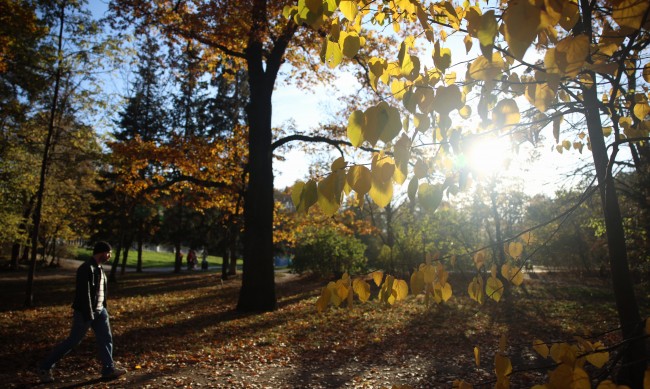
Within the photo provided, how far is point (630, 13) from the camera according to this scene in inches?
37.3

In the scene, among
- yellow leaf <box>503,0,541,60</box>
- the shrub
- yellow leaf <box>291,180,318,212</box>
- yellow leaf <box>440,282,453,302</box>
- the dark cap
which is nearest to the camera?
yellow leaf <box>503,0,541,60</box>

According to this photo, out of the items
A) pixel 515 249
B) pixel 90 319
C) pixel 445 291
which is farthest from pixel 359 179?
pixel 90 319

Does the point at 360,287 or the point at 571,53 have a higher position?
the point at 571,53

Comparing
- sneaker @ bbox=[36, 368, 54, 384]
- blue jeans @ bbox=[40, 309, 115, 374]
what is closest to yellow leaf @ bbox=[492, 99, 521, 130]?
blue jeans @ bbox=[40, 309, 115, 374]

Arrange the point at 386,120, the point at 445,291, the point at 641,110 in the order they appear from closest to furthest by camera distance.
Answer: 1. the point at 386,120
2. the point at 445,291
3. the point at 641,110

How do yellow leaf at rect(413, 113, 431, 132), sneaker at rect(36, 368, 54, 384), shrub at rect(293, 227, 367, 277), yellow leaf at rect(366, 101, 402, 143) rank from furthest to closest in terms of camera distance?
shrub at rect(293, 227, 367, 277) → sneaker at rect(36, 368, 54, 384) → yellow leaf at rect(413, 113, 431, 132) → yellow leaf at rect(366, 101, 402, 143)

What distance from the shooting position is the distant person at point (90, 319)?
17.0 feet

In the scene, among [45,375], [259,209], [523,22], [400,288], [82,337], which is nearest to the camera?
[523,22]

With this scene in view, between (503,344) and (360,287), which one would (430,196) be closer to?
(360,287)

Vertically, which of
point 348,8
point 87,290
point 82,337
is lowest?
point 82,337

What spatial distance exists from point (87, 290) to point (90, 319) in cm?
40

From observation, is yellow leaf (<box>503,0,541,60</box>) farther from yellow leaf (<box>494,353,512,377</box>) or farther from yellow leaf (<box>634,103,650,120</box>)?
yellow leaf (<box>634,103,650,120</box>)

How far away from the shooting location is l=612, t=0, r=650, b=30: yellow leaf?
92 centimetres

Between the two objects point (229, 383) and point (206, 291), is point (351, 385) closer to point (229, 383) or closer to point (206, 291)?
point (229, 383)
